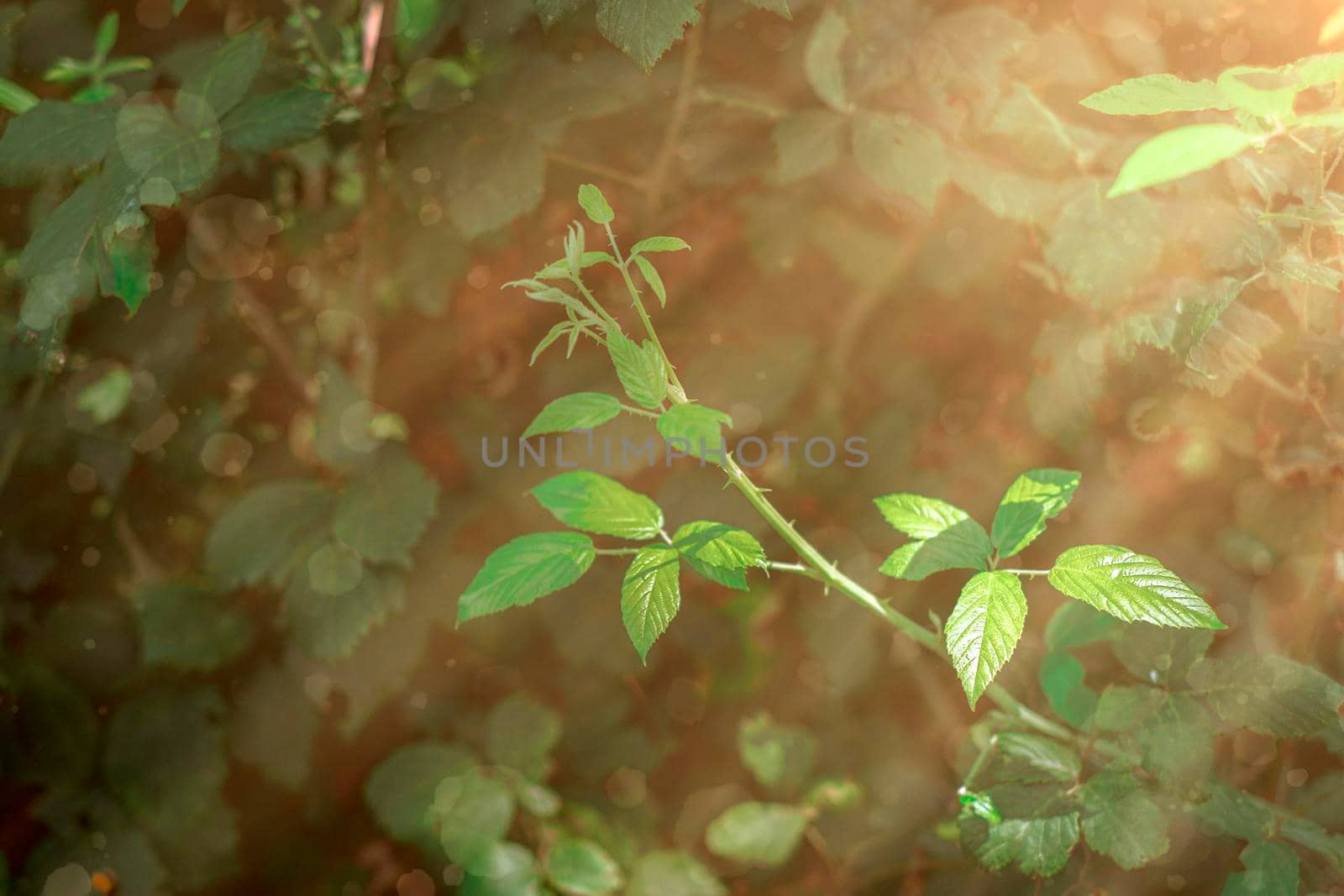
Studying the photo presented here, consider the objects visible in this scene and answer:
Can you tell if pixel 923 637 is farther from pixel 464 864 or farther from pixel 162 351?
pixel 162 351

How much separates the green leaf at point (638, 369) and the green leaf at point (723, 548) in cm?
13

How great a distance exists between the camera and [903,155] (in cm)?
90

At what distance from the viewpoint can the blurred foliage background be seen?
2.99 ft

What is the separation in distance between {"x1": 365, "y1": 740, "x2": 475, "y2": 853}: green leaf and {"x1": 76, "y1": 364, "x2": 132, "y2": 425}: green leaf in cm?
62

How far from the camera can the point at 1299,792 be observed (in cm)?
92

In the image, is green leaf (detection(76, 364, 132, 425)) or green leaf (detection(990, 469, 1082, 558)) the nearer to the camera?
green leaf (detection(990, 469, 1082, 558))

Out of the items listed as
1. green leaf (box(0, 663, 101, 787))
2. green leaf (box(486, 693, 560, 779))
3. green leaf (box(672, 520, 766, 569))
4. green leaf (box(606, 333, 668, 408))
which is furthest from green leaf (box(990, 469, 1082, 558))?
green leaf (box(0, 663, 101, 787))

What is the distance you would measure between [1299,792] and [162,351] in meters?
1.45

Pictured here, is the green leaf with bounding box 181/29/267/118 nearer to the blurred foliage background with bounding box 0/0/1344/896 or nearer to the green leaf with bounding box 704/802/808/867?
the blurred foliage background with bounding box 0/0/1344/896

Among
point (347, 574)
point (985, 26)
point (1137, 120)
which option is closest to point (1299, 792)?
point (1137, 120)

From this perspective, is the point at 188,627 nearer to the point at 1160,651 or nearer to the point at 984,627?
the point at 984,627

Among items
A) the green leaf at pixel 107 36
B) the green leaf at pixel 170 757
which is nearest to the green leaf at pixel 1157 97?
the green leaf at pixel 107 36

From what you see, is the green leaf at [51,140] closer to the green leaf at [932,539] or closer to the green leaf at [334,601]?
the green leaf at [334,601]

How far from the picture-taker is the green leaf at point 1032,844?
28.9 inches
